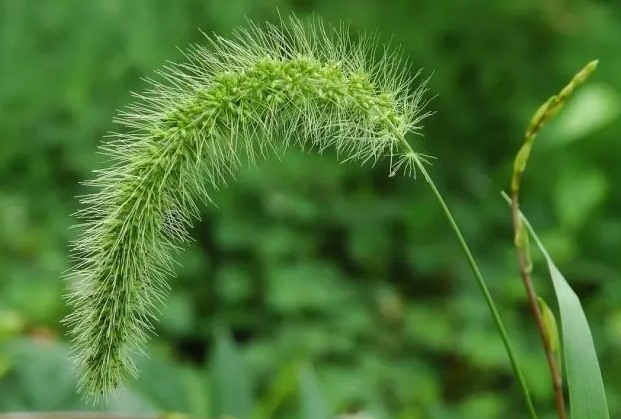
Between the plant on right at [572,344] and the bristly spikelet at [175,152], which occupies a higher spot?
the bristly spikelet at [175,152]

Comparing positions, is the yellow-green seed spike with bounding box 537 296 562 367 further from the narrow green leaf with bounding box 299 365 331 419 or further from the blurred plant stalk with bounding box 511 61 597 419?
the narrow green leaf with bounding box 299 365 331 419

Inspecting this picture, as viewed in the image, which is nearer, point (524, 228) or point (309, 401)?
point (524, 228)

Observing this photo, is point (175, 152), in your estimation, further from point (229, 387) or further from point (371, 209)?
point (371, 209)

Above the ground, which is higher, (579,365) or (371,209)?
(371,209)

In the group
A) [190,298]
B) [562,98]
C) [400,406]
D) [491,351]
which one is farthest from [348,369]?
[562,98]

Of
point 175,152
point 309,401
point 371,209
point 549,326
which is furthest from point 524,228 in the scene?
point 371,209

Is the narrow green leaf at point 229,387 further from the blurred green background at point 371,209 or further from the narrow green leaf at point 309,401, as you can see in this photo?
the blurred green background at point 371,209

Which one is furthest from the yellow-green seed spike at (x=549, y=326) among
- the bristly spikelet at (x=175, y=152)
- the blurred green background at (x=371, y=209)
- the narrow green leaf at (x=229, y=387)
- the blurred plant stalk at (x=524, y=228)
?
the blurred green background at (x=371, y=209)
